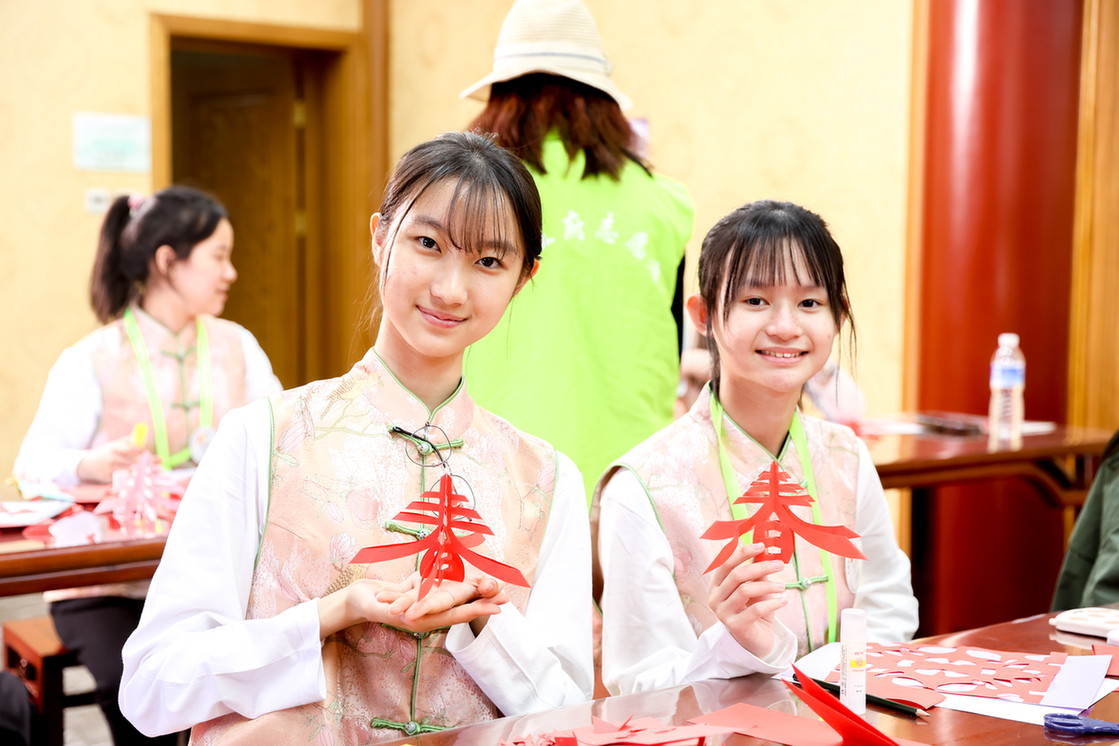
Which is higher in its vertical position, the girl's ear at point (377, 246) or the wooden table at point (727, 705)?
the girl's ear at point (377, 246)

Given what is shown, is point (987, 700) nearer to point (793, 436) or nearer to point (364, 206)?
point (793, 436)

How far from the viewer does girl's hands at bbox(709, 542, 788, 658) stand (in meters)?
1.23

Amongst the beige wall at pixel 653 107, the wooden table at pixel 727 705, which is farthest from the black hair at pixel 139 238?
the wooden table at pixel 727 705

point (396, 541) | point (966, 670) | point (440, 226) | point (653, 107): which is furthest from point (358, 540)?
point (653, 107)

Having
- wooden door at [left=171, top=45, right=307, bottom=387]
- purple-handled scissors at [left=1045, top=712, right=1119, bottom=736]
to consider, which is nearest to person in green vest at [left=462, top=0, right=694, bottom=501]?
purple-handled scissors at [left=1045, top=712, right=1119, bottom=736]

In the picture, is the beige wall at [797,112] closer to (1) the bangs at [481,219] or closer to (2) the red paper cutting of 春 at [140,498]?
(2) the red paper cutting of 春 at [140,498]

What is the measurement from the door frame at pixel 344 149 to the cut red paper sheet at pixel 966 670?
450 cm

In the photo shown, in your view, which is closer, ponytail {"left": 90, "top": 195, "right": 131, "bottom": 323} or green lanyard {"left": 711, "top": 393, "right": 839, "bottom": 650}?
green lanyard {"left": 711, "top": 393, "right": 839, "bottom": 650}

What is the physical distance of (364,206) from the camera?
5.98 meters

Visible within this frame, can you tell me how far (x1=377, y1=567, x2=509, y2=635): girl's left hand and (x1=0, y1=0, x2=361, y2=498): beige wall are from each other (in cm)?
466

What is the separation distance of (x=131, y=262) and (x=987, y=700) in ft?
7.64

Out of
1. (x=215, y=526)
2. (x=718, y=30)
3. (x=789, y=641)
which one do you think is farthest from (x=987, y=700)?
(x=718, y=30)

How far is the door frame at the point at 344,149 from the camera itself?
579 cm

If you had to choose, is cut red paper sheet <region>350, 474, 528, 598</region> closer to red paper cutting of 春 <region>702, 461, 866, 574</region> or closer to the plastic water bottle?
red paper cutting of 春 <region>702, 461, 866, 574</region>
